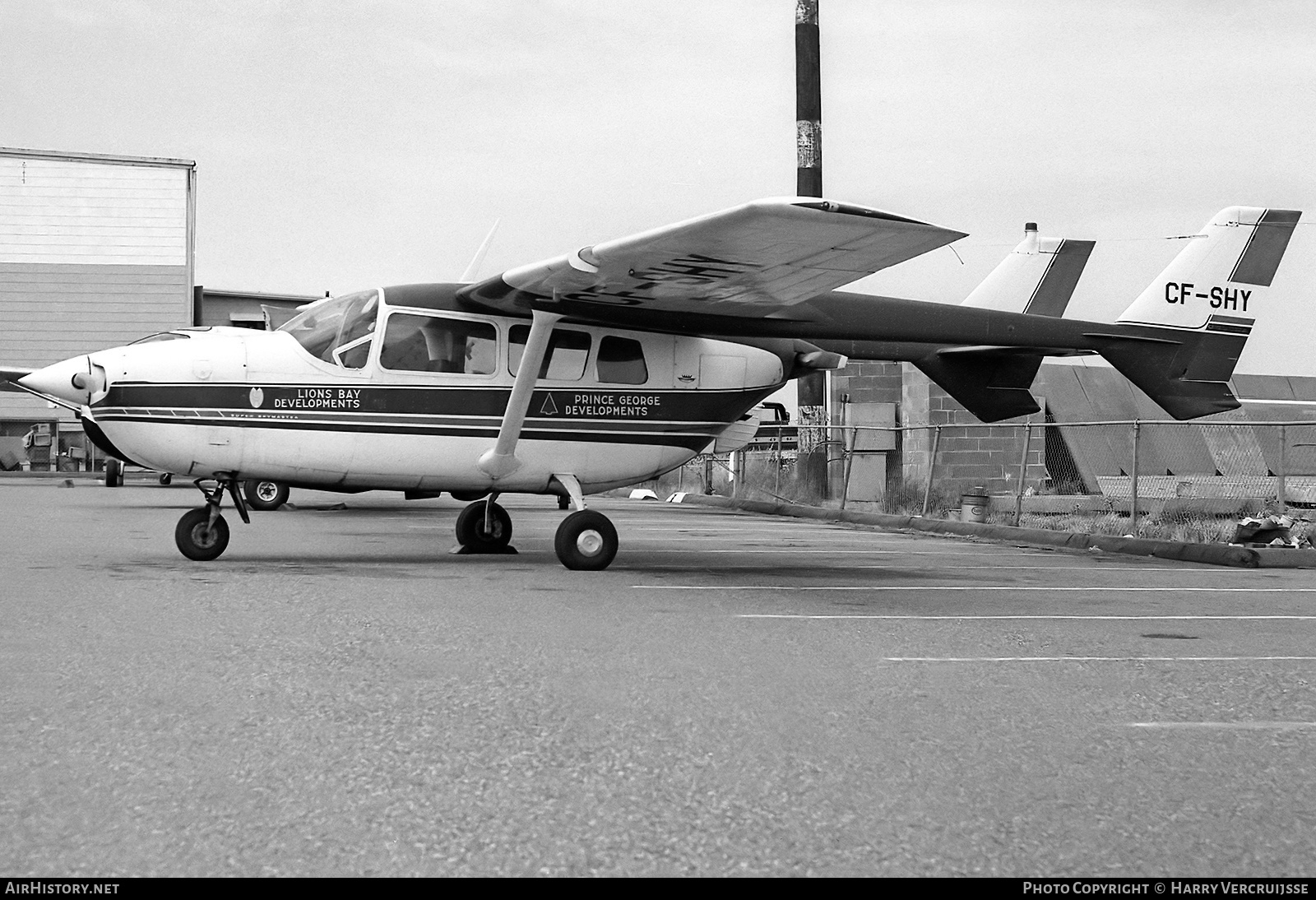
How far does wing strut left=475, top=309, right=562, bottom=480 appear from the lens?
450 inches

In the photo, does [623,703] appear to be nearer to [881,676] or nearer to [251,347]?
[881,676]

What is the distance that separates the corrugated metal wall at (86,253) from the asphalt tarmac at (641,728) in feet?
151

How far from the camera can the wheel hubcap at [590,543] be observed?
36.9 feet

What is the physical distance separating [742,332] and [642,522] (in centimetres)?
760

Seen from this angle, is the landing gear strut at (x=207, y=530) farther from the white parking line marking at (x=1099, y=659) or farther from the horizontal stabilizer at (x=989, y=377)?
the horizontal stabilizer at (x=989, y=377)

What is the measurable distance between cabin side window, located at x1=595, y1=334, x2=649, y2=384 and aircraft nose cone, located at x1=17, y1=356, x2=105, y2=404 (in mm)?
4054

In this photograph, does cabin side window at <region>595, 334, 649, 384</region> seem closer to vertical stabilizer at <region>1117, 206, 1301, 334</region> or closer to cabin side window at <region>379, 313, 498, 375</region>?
cabin side window at <region>379, 313, 498, 375</region>

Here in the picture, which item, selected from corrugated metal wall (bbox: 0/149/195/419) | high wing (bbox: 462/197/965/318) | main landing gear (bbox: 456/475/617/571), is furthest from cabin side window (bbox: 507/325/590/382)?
corrugated metal wall (bbox: 0/149/195/419)

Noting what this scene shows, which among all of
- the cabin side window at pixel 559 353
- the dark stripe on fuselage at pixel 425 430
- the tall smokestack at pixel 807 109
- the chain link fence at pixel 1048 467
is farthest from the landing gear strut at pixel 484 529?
the tall smokestack at pixel 807 109

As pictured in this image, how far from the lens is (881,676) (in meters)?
6.15

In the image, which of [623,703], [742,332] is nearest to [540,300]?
[742,332]

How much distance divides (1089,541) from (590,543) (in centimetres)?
682

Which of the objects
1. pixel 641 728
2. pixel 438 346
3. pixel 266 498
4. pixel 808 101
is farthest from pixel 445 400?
pixel 808 101

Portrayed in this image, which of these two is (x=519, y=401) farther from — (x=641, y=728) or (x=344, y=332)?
(x=641, y=728)
